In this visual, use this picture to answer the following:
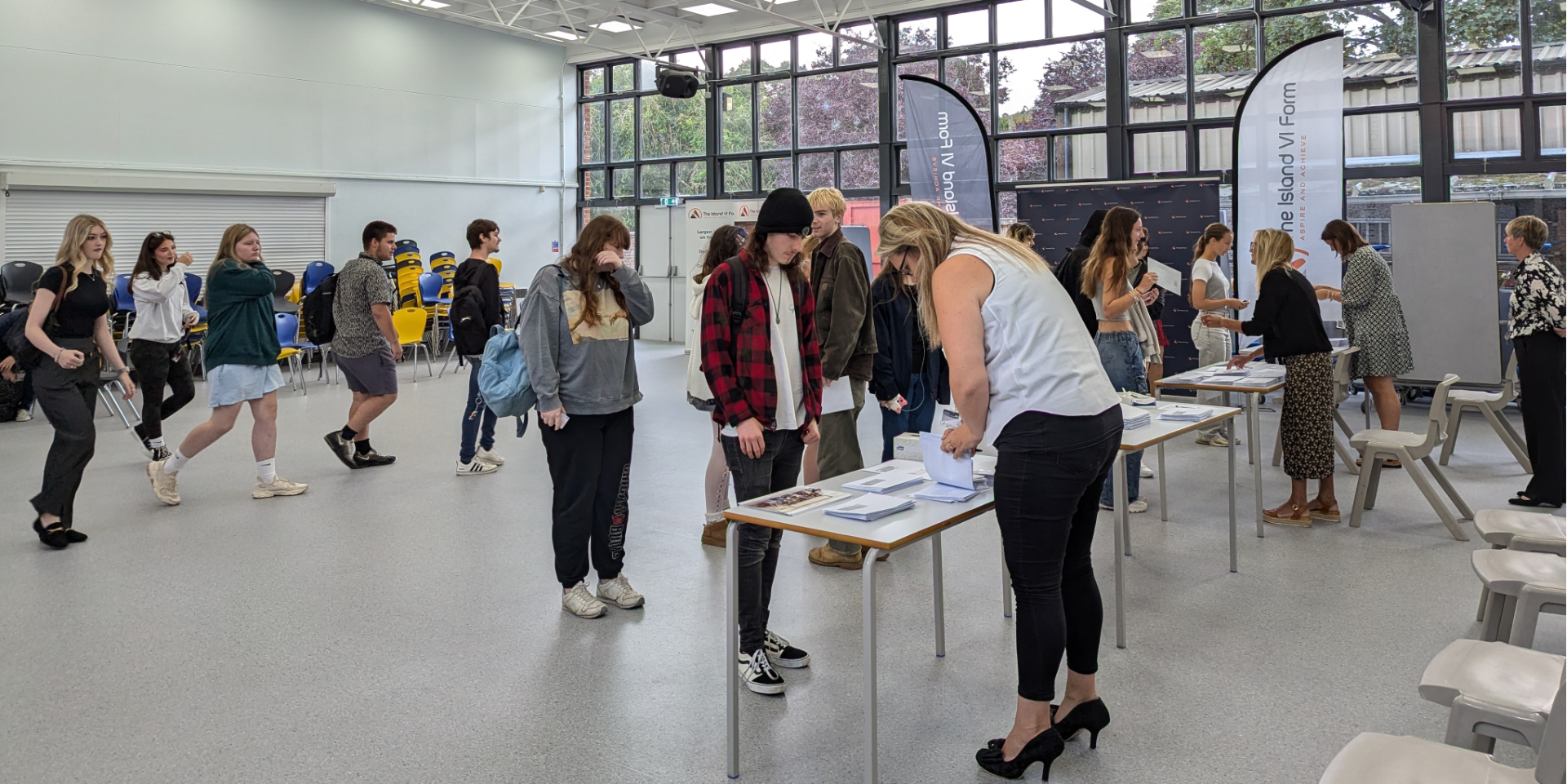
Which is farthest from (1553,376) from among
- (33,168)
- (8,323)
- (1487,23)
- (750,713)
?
(33,168)

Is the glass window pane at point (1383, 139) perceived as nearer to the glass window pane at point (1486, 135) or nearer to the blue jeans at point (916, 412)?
the glass window pane at point (1486, 135)

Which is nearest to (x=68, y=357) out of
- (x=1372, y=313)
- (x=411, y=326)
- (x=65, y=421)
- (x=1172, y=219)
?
(x=65, y=421)

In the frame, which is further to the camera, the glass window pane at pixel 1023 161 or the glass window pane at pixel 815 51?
the glass window pane at pixel 815 51

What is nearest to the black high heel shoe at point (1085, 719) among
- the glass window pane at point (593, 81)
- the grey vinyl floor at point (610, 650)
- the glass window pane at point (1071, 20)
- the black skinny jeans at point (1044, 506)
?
the grey vinyl floor at point (610, 650)

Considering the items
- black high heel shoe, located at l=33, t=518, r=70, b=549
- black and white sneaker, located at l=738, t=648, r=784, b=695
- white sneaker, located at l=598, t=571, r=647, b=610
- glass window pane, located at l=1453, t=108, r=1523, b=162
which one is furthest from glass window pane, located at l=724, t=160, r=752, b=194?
black and white sneaker, located at l=738, t=648, r=784, b=695

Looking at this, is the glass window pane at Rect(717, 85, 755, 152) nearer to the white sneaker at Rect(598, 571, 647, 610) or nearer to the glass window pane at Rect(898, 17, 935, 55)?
the glass window pane at Rect(898, 17, 935, 55)

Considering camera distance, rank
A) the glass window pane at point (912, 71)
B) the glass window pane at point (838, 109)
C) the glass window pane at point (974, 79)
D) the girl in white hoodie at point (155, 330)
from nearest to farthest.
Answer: the girl in white hoodie at point (155, 330), the glass window pane at point (974, 79), the glass window pane at point (912, 71), the glass window pane at point (838, 109)

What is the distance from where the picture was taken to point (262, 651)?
3.61m

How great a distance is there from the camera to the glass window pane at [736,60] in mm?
14633

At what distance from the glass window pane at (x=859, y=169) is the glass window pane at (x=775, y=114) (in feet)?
2.81

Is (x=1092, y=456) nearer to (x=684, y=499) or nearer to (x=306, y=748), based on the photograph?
(x=306, y=748)

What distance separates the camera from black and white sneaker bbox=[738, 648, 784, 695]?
3.21 meters

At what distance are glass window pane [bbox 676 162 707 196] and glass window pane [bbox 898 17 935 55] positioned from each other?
3.33 metres

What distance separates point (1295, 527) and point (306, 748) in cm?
426
